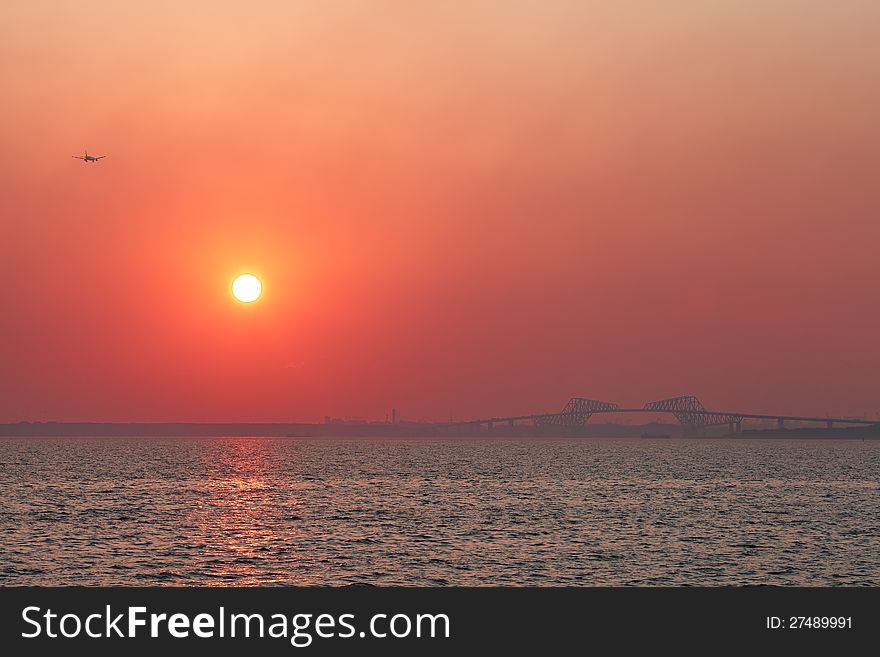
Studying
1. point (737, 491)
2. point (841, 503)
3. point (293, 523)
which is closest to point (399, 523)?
point (293, 523)

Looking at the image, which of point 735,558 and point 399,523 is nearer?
point 735,558

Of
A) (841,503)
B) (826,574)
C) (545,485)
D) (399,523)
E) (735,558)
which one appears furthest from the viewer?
(545,485)

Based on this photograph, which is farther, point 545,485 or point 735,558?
point 545,485

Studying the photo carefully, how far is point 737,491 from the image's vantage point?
448ft
